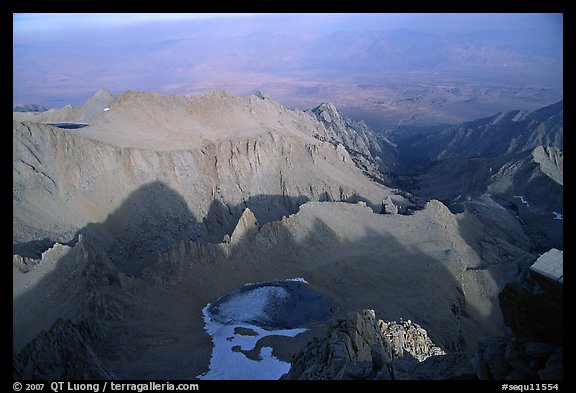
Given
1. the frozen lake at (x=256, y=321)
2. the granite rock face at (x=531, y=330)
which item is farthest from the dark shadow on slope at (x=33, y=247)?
the granite rock face at (x=531, y=330)

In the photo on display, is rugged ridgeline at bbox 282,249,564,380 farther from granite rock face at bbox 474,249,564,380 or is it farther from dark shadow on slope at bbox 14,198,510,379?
dark shadow on slope at bbox 14,198,510,379

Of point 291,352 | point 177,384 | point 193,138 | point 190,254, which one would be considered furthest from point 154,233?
point 177,384

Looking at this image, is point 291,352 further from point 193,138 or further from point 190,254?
point 193,138

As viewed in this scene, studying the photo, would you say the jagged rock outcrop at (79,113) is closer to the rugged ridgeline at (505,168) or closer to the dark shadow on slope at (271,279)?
the dark shadow on slope at (271,279)

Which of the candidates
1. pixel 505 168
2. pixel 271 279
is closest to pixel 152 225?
pixel 271 279

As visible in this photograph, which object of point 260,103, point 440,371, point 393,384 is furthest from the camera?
point 260,103
